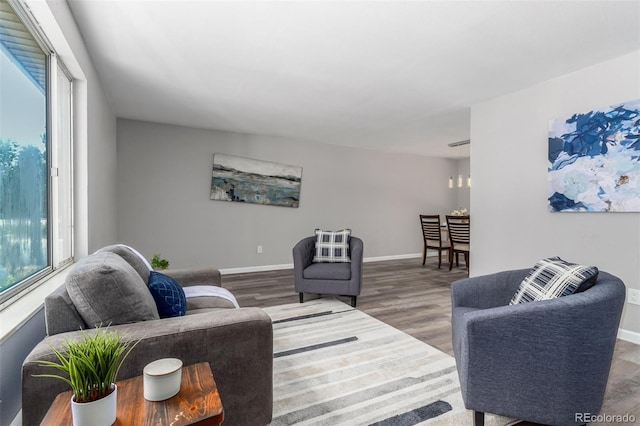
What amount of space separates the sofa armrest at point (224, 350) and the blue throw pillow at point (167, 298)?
0.91 ft

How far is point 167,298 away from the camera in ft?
5.48

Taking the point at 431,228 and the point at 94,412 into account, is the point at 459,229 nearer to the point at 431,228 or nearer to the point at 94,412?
the point at 431,228

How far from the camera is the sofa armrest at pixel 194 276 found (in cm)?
253

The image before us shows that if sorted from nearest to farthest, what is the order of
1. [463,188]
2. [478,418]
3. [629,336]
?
[478,418] → [629,336] → [463,188]

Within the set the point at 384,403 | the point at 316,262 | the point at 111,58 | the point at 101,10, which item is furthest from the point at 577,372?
the point at 111,58

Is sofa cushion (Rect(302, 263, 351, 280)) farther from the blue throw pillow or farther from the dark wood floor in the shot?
the blue throw pillow

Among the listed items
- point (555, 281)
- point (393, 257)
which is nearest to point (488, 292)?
point (555, 281)

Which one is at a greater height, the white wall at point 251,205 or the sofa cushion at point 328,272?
the white wall at point 251,205

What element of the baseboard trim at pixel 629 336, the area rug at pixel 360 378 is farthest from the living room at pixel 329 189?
the area rug at pixel 360 378

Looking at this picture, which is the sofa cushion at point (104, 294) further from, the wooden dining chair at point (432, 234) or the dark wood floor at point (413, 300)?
the wooden dining chair at point (432, 234)

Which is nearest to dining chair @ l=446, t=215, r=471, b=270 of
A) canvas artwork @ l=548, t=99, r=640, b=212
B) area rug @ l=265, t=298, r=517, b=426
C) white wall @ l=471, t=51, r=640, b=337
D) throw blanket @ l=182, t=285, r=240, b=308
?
white wall @ l=471, t=51, r=640, b=337

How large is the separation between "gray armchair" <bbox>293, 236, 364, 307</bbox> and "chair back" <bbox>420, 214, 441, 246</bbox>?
9.69 ft

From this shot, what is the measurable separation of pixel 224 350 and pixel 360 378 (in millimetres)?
1040

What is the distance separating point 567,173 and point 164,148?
496 centimetres
